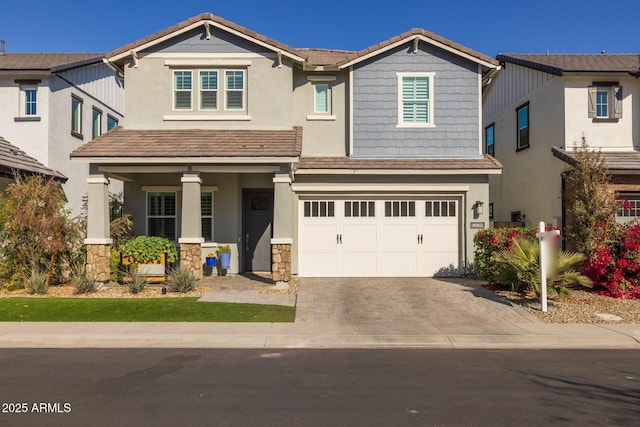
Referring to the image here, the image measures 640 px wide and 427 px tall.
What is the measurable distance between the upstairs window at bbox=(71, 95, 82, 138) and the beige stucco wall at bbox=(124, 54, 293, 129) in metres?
5.37

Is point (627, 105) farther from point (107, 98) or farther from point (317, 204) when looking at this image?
point (107, 98)

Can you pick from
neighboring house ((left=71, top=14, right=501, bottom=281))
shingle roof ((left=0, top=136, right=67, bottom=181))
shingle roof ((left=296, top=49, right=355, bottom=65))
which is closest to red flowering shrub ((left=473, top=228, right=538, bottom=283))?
neighboring house ((left=71, top=14, right=501, bottom=281))

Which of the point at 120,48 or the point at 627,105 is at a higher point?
the point at 120,48

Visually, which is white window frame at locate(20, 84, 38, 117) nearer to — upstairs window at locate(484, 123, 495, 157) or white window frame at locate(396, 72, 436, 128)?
white window frame at locate(396, 72, 436, 128)

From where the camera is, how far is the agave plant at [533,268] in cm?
1088

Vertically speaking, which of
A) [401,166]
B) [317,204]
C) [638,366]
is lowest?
[638,366]

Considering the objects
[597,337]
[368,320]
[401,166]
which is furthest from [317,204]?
[597,337]

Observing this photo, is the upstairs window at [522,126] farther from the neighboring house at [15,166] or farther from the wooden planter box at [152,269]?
the neighboring house at [15,166]

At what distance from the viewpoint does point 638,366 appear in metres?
6.90

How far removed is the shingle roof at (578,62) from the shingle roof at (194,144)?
339 inches

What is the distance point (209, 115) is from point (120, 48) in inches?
126

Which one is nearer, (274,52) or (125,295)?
(125,295)

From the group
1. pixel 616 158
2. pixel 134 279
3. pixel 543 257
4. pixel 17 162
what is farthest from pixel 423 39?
pixel 17 162

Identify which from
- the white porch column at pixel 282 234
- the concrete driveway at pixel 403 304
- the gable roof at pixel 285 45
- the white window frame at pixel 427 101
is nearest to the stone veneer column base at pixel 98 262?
the white porch column at pixel 282 234
